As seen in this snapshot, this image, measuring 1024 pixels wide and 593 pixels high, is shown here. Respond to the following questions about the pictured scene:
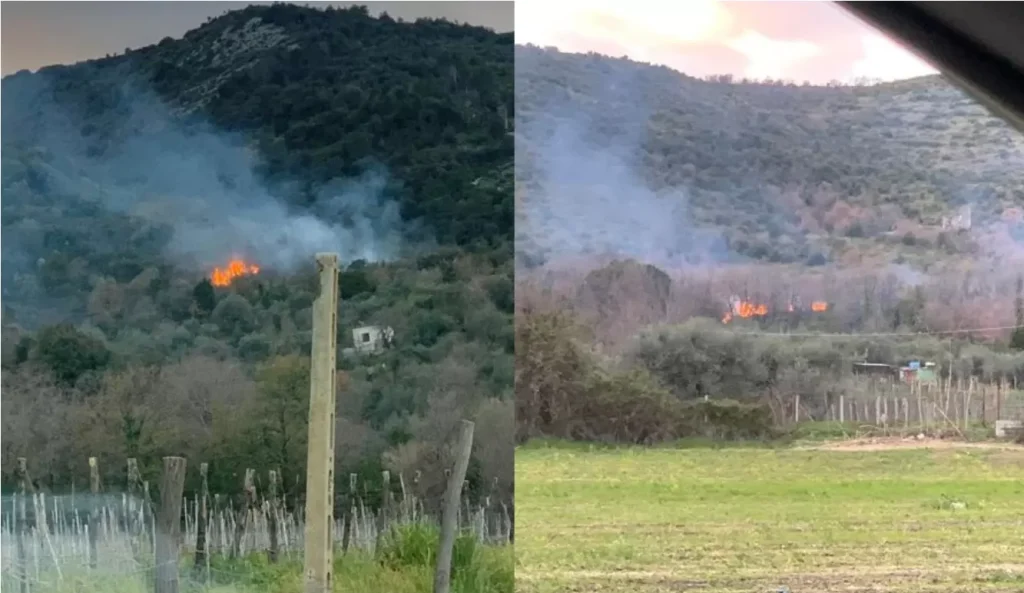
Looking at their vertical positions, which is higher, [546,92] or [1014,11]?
[546,92]

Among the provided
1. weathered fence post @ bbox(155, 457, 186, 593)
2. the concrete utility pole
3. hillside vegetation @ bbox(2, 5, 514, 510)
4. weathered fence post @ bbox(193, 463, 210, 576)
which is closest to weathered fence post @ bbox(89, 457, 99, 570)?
hillside vegetation @ bbox(2, 5, 514, 510)

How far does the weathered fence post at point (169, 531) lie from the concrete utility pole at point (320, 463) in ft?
1.16

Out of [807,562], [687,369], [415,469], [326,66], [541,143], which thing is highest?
[326,66]

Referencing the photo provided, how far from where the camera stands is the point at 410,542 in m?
3.04

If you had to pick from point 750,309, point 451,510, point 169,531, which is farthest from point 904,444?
point 169,531

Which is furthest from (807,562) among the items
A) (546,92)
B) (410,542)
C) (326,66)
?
(326,66)

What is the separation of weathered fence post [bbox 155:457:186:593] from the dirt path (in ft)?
6.05

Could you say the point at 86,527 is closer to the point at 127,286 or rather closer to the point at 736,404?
the point at 127,286

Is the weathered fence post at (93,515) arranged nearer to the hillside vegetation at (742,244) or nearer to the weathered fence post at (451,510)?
the weathered fence post at (451,510)

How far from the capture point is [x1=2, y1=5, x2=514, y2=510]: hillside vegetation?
9.82 feet

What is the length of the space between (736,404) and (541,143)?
38.2 inches

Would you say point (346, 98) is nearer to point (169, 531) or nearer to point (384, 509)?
point (384, 509)

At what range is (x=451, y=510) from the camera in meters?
3.03

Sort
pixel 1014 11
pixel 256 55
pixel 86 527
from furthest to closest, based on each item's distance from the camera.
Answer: pixel 256 55 → pixel 86 527 → pixel 1014 11
